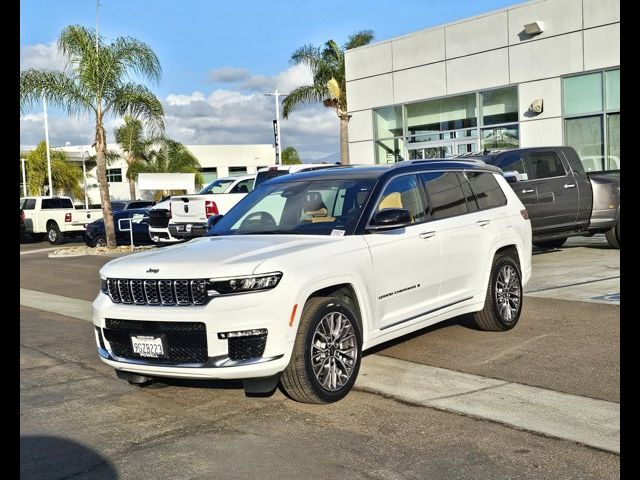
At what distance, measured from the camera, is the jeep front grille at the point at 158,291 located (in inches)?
204

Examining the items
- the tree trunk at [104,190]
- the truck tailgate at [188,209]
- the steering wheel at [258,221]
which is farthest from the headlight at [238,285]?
the tree trunk at [104,190]

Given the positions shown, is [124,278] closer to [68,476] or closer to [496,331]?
[68,476]

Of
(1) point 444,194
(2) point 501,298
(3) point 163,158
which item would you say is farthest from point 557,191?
(3) point 163,158

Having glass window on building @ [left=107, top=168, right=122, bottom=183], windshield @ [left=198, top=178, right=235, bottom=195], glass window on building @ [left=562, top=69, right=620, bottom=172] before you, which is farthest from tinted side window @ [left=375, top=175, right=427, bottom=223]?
glass window on building @ [left=107, top=168, right=122, bottom=183]

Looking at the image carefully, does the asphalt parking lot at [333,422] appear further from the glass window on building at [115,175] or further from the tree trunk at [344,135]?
the glass window on building at [115,175]

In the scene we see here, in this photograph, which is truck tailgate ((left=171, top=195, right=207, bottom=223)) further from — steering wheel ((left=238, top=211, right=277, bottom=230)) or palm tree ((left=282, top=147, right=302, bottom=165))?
palm tree ((left=282, top=147, right=302, bottom=165))

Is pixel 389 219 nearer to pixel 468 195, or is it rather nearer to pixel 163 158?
pixel 468 195

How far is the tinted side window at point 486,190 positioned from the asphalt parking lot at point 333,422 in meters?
1.40

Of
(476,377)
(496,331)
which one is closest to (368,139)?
(496,331)

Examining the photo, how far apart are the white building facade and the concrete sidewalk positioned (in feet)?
180

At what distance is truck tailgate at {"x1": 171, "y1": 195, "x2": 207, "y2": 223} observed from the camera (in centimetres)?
1769

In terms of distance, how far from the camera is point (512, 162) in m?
12.4

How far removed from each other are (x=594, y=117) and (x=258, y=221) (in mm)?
15783
